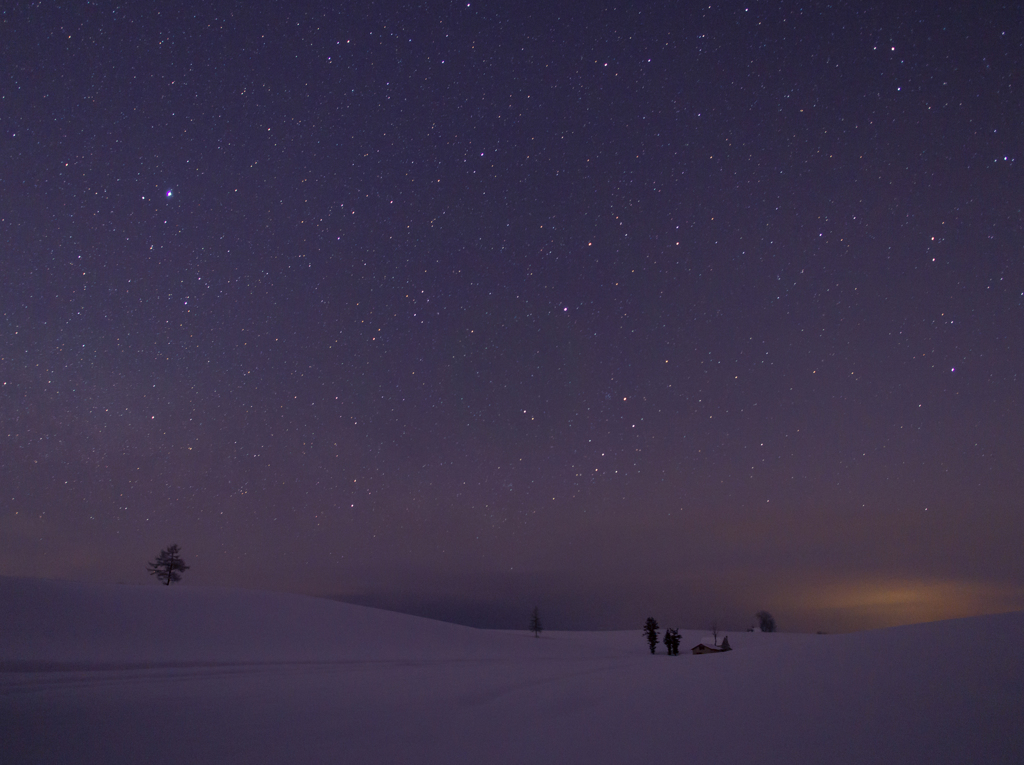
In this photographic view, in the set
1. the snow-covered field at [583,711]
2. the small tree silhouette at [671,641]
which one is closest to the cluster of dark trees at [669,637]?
the small tree silhouette at [671,641]

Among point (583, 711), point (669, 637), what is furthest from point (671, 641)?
point (583, 711)

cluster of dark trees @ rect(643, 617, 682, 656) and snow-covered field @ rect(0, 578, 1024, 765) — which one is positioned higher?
snow-covered field @ rect(0, 578, 1024, 765)

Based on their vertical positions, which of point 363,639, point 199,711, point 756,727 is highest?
point 756,727

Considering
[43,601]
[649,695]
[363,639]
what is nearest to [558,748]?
[649,695]

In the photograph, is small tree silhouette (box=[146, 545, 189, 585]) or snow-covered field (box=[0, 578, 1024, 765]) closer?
snow-covered field (box=[0, 578, 1024, 765])

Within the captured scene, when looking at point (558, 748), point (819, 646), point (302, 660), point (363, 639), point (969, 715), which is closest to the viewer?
point (969, 715)

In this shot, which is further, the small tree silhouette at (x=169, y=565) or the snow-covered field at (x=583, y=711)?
the small tree silhouette at (x=169, y=565)

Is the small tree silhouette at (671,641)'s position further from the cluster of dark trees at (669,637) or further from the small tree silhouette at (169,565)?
the small tree silhouette at (169,565)

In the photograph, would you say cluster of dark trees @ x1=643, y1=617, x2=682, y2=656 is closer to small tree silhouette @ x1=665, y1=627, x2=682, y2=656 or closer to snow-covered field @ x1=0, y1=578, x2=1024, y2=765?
small tree silhouette @ x1=665, y1=627, x2=682, y2=656

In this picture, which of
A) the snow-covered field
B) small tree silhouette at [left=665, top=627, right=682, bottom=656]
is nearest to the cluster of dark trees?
small tree silhouette at [left=665, top=627, right=682, bottom=656]

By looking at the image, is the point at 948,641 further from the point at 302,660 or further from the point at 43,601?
the point at 43,601

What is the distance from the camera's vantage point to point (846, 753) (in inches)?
190

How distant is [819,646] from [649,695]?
13.4 ft

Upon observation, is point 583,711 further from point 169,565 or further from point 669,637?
point 169,565
